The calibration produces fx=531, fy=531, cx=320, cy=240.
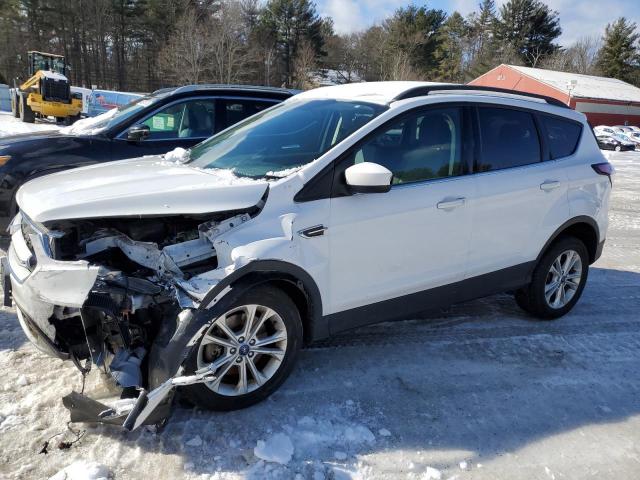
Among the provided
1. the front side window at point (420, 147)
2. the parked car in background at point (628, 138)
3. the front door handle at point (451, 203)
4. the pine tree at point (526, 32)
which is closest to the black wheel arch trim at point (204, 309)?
the front side window at point (420, 147)

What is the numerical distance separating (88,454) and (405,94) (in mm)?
2992

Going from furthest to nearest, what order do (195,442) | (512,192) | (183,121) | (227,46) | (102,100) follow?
(227,46), (102,100), (183,121), (512,192), (195,442)

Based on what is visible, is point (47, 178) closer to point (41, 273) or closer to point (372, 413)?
point (41, 273)

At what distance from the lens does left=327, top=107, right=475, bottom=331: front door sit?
332 centimetres

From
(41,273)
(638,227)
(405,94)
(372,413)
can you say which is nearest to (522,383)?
(372,413)

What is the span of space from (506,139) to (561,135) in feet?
2.64

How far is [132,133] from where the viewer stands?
20.0ft

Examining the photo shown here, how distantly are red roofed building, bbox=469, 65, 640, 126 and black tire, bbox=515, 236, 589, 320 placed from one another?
43845mm

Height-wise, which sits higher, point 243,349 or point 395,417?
point 243,349

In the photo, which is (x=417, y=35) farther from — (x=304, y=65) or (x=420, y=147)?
(x=420, y=147)

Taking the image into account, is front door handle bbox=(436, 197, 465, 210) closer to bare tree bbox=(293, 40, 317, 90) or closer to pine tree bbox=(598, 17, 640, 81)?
bare tree bbox=(293, 40, 317, 90)

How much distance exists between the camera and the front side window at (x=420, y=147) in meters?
3.54

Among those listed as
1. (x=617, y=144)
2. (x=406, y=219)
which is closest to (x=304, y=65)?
(x=617, y=144)

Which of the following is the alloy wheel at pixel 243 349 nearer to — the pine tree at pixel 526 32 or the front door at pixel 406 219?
the front door at pixel 406 219
